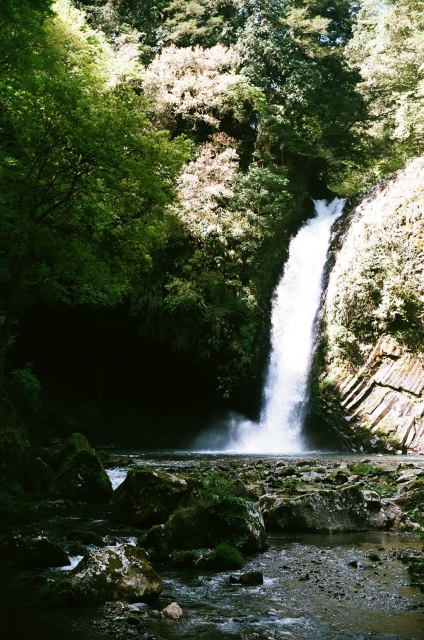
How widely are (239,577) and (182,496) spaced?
2.19 m

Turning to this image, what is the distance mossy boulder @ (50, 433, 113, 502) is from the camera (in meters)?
9.21

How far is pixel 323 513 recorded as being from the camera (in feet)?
23.4

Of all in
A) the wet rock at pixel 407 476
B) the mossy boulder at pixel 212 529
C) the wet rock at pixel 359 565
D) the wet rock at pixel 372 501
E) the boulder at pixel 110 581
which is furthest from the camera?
the wet rock at pixel 407 476

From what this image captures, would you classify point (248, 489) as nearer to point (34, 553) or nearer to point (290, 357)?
point (34, 553)

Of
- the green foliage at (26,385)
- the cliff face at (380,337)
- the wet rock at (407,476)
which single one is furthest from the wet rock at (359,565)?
the green foliage at (26,385)

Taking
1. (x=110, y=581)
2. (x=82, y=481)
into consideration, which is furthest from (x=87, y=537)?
(x=82, y=481)

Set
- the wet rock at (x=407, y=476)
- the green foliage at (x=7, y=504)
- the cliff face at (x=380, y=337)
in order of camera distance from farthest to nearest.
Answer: the cliff face at (x=380, y=337) → the wet rock at (x=407, y=476) → the green foliage at (x=7, y=504)

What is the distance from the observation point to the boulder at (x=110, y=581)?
4.41m

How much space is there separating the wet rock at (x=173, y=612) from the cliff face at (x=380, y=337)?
Answer: 43.0 ft

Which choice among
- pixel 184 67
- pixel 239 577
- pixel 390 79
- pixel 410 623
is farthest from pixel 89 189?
pixel 390 79

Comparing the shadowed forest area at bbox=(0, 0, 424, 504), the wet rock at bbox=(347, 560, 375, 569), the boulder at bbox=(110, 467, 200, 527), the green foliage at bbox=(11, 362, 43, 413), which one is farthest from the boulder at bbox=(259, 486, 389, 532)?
the green foliage at bbox=(11, 362, 43, 413)

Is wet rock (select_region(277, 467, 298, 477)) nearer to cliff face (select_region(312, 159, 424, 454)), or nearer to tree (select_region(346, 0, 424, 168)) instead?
cliff face (select_region(312, 159, 424, 454))

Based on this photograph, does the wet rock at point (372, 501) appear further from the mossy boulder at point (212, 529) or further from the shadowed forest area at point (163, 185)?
the shadowed forest area at point (163, 185)

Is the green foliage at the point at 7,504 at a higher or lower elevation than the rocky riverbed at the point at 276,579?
lower
